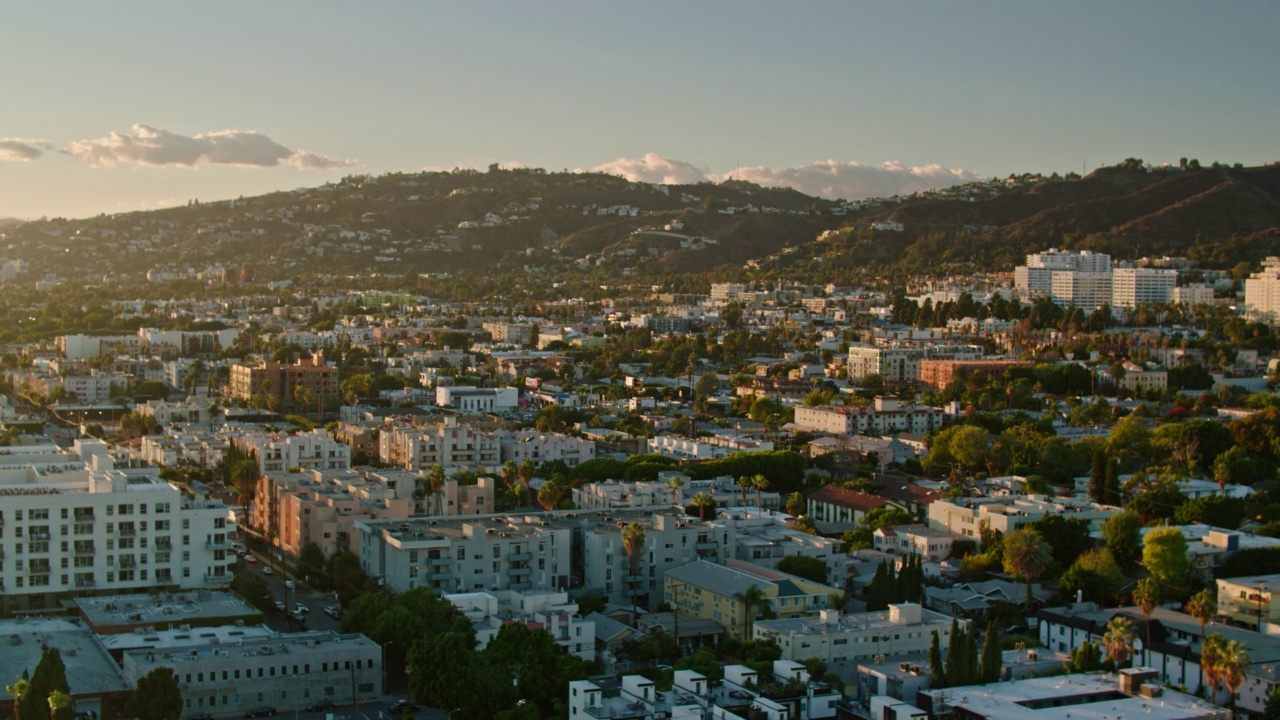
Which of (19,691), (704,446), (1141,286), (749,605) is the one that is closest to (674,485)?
(704,446)

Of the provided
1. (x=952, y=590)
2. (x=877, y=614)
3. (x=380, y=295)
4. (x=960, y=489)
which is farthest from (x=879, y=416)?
(x=380, y=295)

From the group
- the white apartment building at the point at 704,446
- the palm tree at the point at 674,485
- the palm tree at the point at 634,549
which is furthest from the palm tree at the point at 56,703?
the white apartment building at the point at 704,446

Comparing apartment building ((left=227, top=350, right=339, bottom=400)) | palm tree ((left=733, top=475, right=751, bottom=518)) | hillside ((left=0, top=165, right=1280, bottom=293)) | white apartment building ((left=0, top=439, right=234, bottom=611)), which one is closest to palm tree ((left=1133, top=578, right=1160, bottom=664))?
palm tree ((left=733, top=475, right=751, bottom=518))

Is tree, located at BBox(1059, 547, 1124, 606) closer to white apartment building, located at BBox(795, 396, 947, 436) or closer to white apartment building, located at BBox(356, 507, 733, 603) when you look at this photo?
white apartment building, located at BBox(356, 507, 733, 603)

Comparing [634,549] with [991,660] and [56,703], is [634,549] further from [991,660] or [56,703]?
[56,703]

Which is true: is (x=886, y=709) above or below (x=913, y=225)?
below

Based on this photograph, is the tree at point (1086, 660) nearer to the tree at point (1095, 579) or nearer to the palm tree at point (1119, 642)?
the palm tree at point (1119, 642)

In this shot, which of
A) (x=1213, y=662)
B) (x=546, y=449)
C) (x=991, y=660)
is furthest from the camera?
(x=546, y=449)

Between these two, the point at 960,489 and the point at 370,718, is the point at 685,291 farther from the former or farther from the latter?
the point at 370,718
